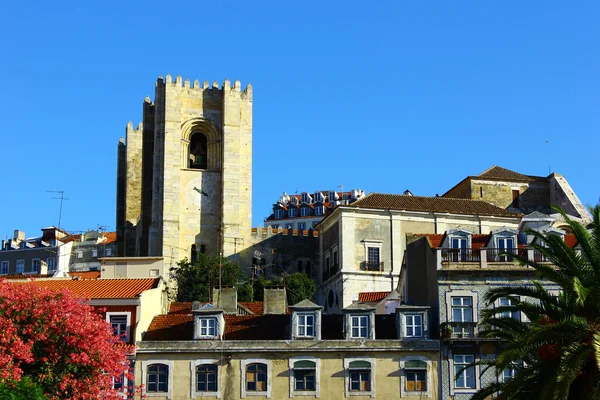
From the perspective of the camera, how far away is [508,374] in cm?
4825

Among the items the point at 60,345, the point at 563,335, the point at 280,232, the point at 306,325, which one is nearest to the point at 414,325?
the point at 306,325

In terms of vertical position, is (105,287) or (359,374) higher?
(105,287)

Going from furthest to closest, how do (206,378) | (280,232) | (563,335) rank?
1. (280,232)
2. (206,378)
3. (563,335)

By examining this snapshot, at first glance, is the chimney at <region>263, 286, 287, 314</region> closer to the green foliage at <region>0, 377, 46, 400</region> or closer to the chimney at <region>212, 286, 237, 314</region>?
the chimney at <region>212, 286, 237, 314</region>

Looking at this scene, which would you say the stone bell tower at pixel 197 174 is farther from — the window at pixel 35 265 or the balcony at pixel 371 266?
the window at pixel 35 265

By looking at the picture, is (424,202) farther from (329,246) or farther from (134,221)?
(134,221)

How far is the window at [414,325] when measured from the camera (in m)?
48.6

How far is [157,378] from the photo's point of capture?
4794 cm

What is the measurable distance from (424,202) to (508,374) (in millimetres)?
41798

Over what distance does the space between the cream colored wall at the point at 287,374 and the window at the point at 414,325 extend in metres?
0.97

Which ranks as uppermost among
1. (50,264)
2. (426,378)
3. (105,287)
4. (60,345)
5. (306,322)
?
(50,264)

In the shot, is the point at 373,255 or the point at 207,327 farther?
the point at 373,255

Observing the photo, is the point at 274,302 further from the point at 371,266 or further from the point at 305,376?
the point at 371,266

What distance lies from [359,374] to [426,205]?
138ft
